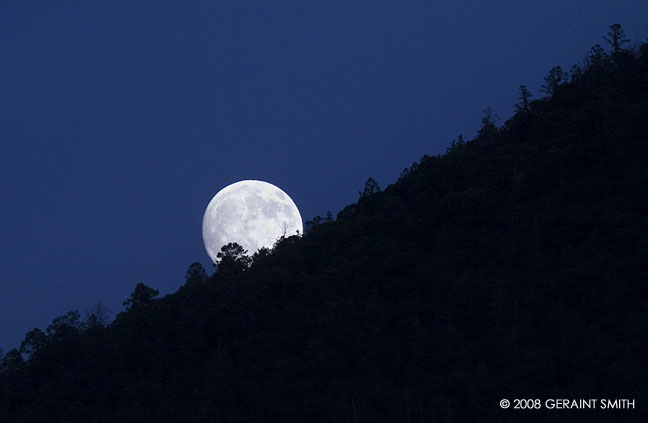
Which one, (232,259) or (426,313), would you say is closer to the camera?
(426,313)

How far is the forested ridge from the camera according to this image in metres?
42.2

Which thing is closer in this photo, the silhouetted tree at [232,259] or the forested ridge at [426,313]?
the forested ridge at [426,313]

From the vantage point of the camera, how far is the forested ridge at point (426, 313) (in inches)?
1660

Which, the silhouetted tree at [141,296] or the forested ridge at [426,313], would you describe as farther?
the silhouetted tree at [141,296]

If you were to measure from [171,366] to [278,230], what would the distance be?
2847 centimetres

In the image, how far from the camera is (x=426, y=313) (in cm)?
5278

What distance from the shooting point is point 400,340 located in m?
49.9

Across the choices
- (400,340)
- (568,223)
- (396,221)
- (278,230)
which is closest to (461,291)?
(400,340)

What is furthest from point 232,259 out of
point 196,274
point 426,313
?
point 426,313

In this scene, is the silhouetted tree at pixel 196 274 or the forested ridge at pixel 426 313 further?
the silhouetted tree at pixel 196 274

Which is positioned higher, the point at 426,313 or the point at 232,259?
the point at 232,259

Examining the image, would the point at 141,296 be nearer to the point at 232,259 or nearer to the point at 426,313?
the point at 232,259

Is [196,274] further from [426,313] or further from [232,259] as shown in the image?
[426,313]

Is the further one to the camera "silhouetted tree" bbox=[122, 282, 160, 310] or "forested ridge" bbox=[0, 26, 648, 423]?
"silhouetted tree" bbox=[122, 282, 160, 310]
